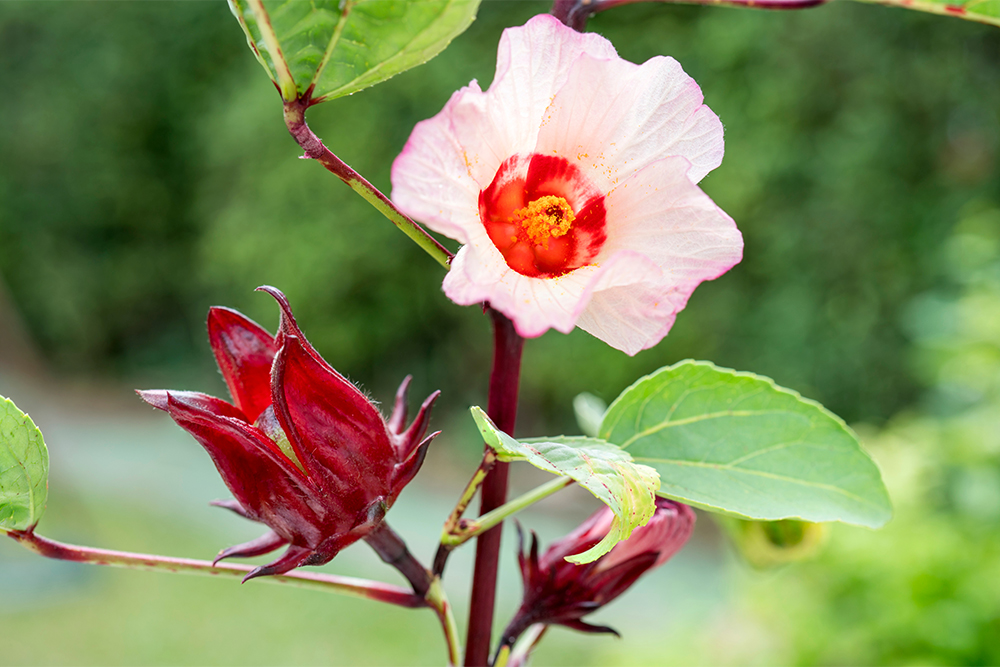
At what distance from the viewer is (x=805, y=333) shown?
3.32 meters

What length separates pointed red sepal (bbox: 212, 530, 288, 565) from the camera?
351 millimetres

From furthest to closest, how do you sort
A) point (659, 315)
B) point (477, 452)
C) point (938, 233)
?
point (477, 452) < point (938, 233) < point (659, 315)

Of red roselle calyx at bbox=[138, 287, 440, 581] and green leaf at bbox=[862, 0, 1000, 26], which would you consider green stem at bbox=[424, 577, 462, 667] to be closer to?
red roselle calyx at bbox=[138, 287, 440, 581]

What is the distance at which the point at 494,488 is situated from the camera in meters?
0.38

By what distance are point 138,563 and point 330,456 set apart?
0.11 meters

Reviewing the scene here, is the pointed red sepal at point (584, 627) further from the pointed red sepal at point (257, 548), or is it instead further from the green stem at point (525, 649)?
the pointed red sepal at point (257, 548)

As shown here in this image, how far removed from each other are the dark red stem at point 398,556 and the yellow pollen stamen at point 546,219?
0.45 ft

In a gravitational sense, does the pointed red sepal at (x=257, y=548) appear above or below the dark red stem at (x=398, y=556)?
above

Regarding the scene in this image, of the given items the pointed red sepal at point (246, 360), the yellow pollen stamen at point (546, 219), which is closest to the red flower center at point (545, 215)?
the yellow pollen stamen at point (546, 219)

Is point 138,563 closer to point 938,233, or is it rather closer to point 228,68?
point 938,233

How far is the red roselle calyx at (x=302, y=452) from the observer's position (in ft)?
1.03

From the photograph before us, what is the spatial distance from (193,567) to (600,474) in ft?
0.62

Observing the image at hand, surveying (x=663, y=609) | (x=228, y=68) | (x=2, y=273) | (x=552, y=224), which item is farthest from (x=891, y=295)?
(x=2, y=273)

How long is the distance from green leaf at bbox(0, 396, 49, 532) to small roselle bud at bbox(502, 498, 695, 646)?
222 millimetres
